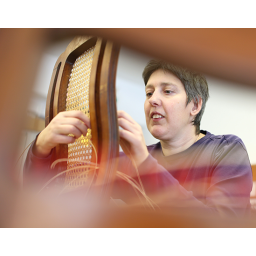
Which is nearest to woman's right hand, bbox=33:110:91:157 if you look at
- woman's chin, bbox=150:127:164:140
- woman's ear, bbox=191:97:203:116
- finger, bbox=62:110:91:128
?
finger, bbox=62:110:91:128

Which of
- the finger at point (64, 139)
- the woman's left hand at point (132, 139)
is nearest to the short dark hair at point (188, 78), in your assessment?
the woman's left hand at point (132, 139)

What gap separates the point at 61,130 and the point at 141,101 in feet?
0.68

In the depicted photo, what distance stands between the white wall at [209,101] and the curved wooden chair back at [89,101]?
0.02 meters

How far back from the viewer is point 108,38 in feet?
2.04

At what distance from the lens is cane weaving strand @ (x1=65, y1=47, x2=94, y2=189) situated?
1.95 ft

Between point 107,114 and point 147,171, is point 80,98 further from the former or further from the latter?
point 147,171

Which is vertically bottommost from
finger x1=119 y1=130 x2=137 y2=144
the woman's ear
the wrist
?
the wrist

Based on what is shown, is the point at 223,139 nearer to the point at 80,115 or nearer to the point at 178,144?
the point at 178,144

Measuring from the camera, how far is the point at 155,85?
60cm

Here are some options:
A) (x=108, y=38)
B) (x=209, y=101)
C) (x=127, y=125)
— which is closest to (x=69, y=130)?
(x=127, y=125)

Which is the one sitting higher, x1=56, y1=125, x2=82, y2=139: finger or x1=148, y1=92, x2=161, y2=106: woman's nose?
x1=148, y1=92, x2=161, y2=106: woman's nose

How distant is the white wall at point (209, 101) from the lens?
23.7 inches

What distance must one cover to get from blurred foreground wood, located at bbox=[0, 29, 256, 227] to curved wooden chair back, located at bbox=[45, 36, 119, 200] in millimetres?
50

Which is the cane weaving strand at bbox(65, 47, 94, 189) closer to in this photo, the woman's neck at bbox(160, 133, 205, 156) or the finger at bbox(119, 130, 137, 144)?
the finger at bbox(119, 130, 137, 144)
